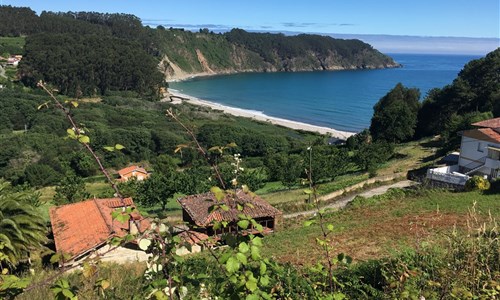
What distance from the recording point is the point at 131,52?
10525 centimetres

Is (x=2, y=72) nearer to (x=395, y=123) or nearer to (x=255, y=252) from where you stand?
(x=395, y=123)

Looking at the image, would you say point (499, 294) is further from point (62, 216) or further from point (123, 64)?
point (123, 64)

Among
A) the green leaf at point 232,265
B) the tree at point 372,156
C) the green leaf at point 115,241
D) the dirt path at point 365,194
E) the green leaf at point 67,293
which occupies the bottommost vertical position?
the tree at point 372,156

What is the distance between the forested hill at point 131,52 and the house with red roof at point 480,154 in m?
27.9

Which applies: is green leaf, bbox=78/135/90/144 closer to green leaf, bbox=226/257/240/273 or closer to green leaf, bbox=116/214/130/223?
green leaf, bbox=116/214/130/223

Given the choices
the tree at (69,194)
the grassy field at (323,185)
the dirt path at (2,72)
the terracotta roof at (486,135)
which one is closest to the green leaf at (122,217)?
the grassy field at (323,185)

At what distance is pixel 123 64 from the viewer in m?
100

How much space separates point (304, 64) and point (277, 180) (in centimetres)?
15719

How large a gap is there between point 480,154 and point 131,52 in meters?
94.3

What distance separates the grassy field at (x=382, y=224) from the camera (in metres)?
9.62

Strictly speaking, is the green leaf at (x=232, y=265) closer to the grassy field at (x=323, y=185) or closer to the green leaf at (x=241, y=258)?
the green leaf at (x=241, y=258)

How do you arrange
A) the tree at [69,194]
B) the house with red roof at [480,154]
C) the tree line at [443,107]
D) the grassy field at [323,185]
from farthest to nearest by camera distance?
the tree line at [443,107]
the tree at [69,194]
the grassy field at [323,185]
the house with red roof at [480,154]

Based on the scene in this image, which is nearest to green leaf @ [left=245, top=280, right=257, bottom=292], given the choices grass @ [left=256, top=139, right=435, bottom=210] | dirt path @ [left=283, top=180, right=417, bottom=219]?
dirt path @ [left=283, top=180, right=417, bottom=219]

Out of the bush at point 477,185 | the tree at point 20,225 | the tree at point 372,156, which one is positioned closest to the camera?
the tree at point 20,225
